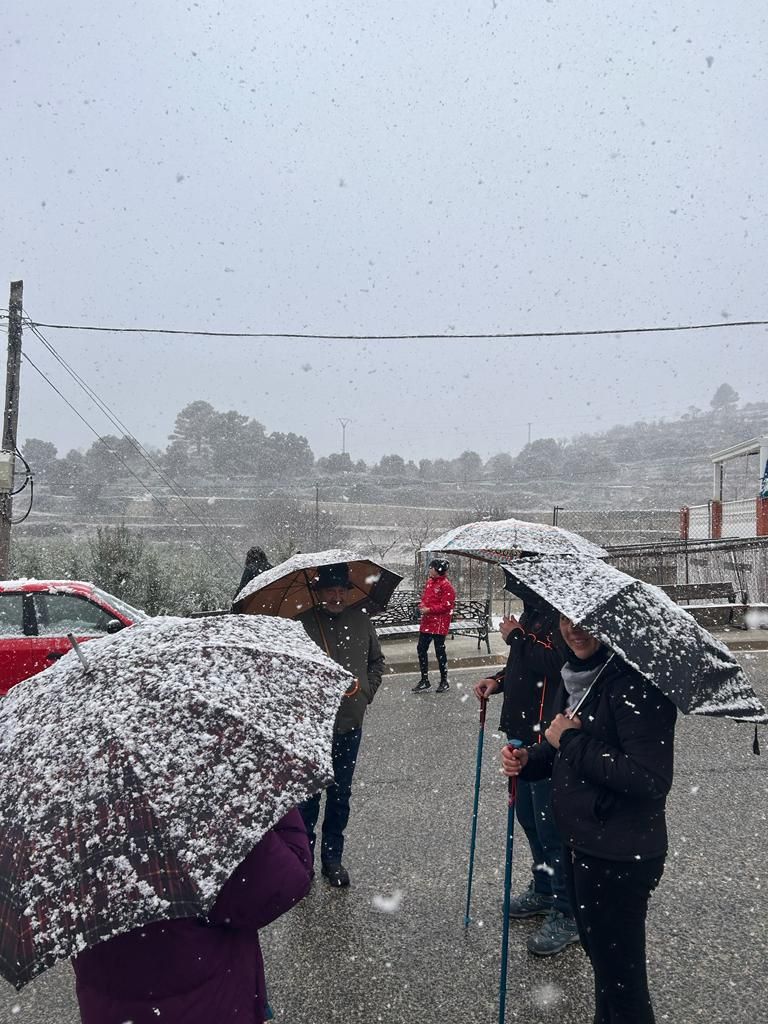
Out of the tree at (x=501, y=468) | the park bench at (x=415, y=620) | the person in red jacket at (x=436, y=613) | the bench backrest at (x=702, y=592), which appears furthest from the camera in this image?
the tree at (x=501, y=468)

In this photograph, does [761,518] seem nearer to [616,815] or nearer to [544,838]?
[544,838]

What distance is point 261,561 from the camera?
258 inches

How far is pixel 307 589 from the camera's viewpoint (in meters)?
4.01

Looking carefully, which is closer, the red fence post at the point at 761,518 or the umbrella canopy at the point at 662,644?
the umbrella canopy at the point at 662,644

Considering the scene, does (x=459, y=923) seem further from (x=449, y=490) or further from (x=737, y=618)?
(x=449, y=490)

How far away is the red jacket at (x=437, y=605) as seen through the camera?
8031 millimetres

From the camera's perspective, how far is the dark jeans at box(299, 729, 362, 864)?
3.84 meters

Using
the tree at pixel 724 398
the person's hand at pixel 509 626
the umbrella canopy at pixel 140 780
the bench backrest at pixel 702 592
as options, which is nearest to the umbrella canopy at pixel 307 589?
the person's hand at pixel 509 626

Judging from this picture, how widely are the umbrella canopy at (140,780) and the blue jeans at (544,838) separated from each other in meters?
2.00

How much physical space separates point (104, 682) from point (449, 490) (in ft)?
223

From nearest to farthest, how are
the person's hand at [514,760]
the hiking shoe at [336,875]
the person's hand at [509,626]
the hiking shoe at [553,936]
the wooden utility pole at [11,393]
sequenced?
1. the person's hand at [514,760]
2. the hiking shoe at [553,936]
3. the person's hand at [509,626]
4. the hiking shoe at [336,875]
5. the wooden utility pole at [11,393]

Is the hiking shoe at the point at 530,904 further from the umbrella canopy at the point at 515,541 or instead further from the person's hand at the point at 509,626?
the umbrella canopy at the point at 515,541

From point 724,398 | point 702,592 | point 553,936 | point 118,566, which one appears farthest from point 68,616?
point 724,398

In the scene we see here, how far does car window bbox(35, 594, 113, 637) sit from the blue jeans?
5.37 metres
